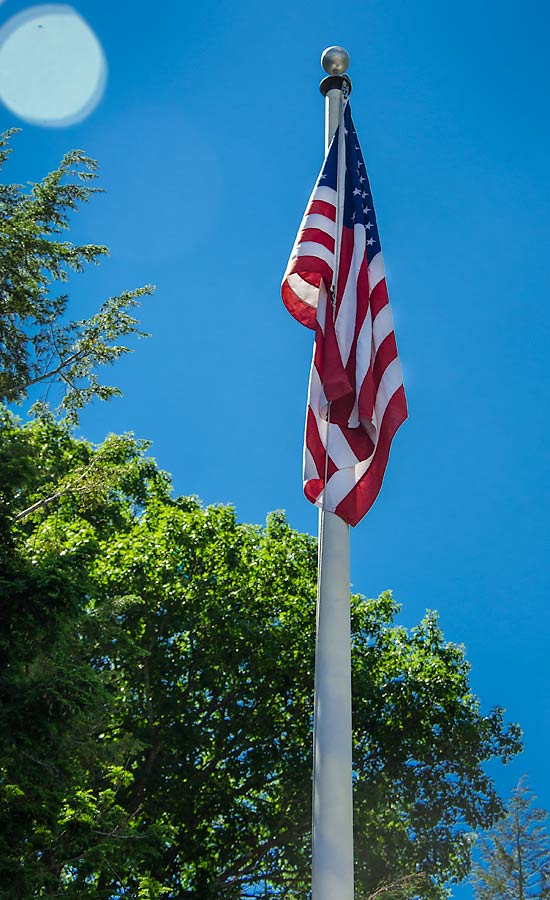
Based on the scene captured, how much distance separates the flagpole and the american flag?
1.03ft

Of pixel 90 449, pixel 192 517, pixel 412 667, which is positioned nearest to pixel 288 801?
pixel 412 667

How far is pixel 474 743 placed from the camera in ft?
66.7

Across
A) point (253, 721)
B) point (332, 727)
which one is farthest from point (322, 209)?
point (253, 721)

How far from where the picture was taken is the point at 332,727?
5.42 m

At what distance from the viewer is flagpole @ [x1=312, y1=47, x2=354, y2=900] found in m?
5.03

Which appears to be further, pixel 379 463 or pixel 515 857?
pixel 515 857

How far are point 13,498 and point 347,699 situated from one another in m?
6.55

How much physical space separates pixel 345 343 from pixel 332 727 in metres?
2.97

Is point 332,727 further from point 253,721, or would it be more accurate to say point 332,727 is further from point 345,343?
point 253,721

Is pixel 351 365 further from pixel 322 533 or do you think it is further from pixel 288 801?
pixel 288 801

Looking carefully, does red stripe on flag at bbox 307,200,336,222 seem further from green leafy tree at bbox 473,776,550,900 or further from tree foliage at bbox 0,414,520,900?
green leafy tree at bbox 473,776,550,900

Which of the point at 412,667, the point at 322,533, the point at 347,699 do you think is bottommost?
the point at 347,699

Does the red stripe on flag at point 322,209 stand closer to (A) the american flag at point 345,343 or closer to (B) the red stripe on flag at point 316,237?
(A) the american flag at point 345,343

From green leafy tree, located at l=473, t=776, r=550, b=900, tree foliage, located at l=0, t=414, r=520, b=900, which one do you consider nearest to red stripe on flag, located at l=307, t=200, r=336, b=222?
tree foliage, located at l=0, t=414, r=520, b=900
